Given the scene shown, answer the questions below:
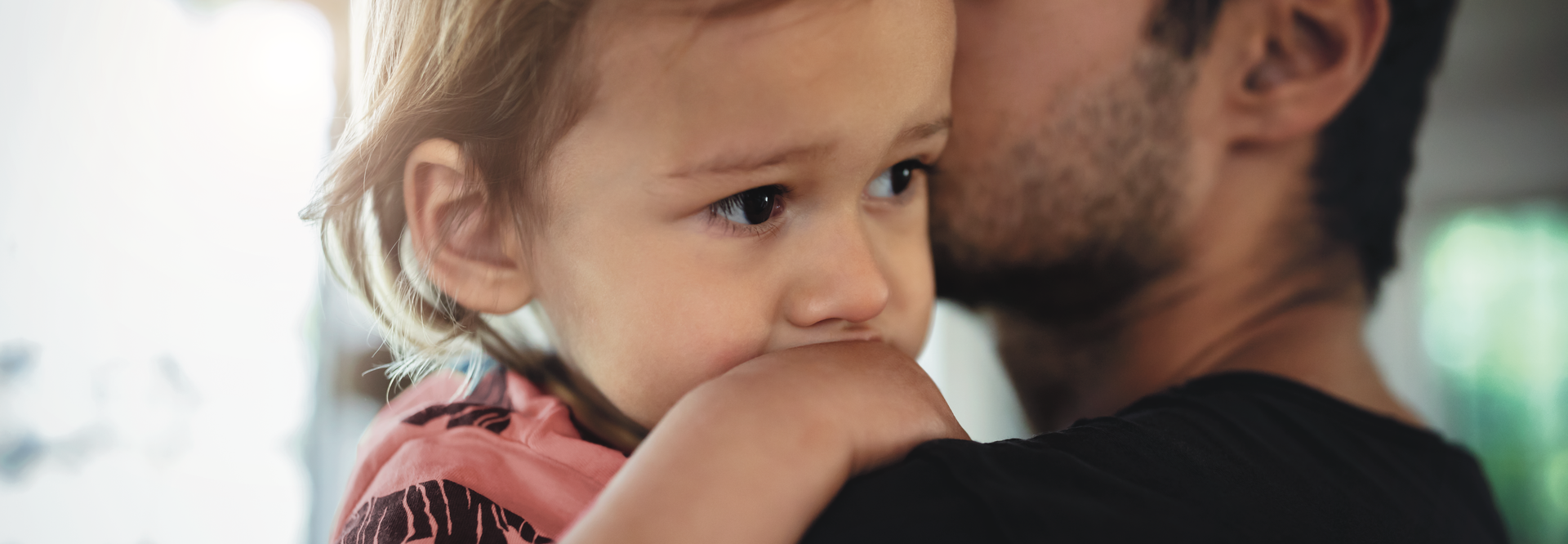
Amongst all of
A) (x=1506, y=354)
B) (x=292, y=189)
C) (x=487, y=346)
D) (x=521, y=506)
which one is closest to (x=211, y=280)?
(x=292, y=189)

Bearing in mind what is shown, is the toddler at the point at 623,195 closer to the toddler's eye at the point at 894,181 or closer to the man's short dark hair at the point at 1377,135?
the toddler's eye at the point at 894,181

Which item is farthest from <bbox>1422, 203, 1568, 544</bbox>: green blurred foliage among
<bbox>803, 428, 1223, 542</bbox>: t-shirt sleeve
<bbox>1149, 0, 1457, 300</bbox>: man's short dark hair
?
<bbox>803, 428, 1223, 542</bbox>: t-shirt sleeve

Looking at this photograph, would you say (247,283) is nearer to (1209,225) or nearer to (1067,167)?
(1067,167)

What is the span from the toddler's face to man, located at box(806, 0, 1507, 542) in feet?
0.73

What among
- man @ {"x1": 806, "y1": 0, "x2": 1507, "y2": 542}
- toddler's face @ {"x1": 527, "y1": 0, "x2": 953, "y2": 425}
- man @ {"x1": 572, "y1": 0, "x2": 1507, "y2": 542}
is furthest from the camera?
man @ {"x1": 806, "y1": 0, "x2": 1507, "y2": 542}

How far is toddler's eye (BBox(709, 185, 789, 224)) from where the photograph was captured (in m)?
0.77

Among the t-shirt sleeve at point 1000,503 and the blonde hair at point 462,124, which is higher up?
the blonde hair at point 462,124

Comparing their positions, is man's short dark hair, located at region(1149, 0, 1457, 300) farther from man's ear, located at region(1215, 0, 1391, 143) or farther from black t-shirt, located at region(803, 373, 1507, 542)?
black t-shirt, located at region(803, 373, 1507, 542)

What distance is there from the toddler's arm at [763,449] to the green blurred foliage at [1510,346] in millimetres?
765

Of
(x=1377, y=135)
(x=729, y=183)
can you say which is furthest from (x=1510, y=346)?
(x=729, y=183)

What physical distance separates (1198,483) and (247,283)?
266 cm

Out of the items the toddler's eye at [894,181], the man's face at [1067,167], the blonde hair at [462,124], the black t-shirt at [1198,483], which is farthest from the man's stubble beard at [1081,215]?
the blonde hair at [462,124]

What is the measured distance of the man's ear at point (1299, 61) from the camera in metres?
0.99

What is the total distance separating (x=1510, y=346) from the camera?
1.11 m
